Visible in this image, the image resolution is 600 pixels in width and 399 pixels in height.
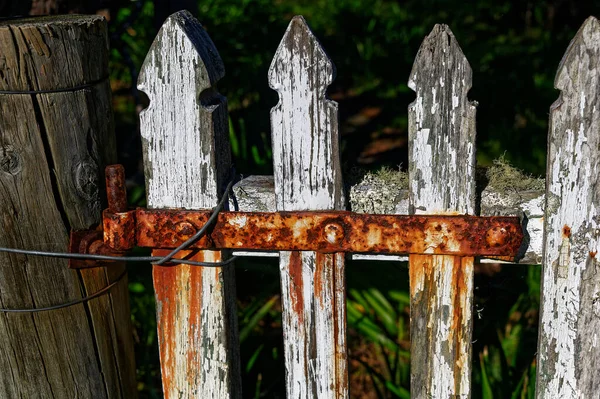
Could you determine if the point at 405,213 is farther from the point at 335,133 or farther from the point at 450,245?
the point at 335,133

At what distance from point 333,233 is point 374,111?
165 inches

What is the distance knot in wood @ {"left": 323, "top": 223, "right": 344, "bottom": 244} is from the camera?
164 centimetres

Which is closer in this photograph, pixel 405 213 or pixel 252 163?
pixel 405 213

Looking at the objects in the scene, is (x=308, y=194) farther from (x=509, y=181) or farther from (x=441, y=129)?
(x=509, y=181)

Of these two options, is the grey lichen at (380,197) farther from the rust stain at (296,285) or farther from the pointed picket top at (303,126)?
the rust stain at (296,285)

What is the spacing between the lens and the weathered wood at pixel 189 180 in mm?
1646

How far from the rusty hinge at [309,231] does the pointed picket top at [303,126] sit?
52 mm

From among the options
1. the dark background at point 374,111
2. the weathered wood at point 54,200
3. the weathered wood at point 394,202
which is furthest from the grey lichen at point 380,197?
the weathered wood at point 54,200

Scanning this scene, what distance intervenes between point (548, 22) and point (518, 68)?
1.87 m

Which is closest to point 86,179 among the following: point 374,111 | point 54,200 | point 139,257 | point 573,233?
point 54,200

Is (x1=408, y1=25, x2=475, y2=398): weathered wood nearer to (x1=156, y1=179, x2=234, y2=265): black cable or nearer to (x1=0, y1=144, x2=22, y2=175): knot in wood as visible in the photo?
(x1=156, y1=179, x2=234, y2=265): black cable

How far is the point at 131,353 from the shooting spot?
6.22 feet

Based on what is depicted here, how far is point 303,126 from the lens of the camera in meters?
1.65

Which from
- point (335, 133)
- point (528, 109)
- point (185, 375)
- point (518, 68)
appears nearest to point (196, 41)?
point (335, 133)
